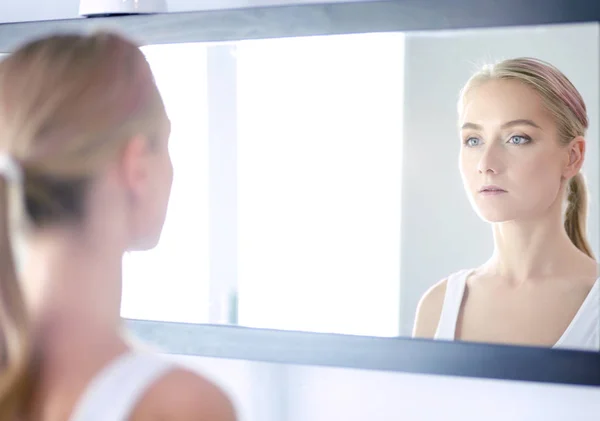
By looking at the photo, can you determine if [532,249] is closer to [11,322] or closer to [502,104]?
[502,104]

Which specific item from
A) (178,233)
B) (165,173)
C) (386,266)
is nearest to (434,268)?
(386,266)

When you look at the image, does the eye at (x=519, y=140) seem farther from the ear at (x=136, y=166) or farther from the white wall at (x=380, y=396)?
the ear at (x=136, y=166)

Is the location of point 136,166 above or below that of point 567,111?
below

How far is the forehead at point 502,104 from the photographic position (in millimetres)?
1097

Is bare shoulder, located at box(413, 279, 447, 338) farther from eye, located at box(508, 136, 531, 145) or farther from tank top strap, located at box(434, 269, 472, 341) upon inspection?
eye, located at box(508, 136, 531, 145)

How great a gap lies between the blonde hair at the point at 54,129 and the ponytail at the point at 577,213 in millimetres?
673

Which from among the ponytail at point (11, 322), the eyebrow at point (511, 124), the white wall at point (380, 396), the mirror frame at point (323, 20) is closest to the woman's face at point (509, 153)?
the eyebrow at point (511, 124)

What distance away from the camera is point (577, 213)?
1080 mm

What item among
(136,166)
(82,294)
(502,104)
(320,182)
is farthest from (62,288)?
(502,104)

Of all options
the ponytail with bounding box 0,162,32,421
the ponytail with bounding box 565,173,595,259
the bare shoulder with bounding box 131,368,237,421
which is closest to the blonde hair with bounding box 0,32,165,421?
the ponytail with bounding box 0,162,32,421

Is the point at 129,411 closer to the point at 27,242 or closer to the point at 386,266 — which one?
the point at 27,242

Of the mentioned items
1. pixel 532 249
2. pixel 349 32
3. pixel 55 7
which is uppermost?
pixel 55 7

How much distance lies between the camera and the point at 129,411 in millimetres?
634

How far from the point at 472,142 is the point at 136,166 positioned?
0.62m
